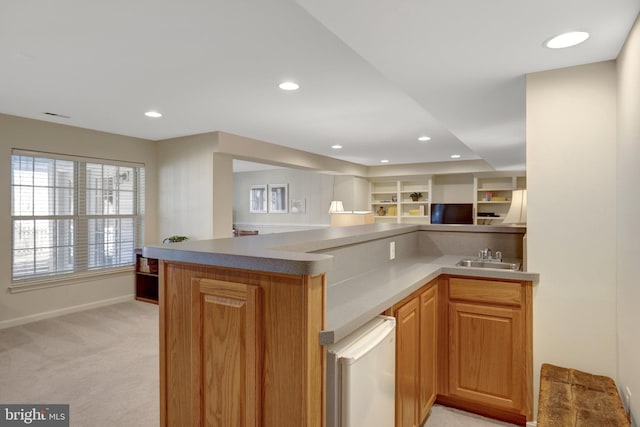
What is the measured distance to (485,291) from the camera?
2414 mm

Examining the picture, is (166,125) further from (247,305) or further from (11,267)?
(247,305)

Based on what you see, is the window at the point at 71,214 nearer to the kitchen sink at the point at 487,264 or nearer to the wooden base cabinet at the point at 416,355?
the wooden base cabinet at the point at 416,355

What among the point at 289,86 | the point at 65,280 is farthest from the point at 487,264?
the point at 65,280

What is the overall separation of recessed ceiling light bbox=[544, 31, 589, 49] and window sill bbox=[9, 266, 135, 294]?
563 centimetres

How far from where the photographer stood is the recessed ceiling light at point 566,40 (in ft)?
5.94

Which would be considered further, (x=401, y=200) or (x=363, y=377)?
(x=401, y=200)

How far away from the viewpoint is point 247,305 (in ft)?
4.34

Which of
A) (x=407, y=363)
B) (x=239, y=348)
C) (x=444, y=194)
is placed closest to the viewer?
(x=239, y=348)

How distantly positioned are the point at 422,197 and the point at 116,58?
788cm

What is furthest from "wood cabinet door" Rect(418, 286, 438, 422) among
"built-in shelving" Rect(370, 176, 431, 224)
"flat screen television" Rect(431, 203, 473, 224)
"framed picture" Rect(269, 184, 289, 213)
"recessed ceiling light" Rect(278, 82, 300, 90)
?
"framed picture" Rect(269, 184, 289, 213)

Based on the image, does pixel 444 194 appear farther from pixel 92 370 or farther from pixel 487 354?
pixel 92 370

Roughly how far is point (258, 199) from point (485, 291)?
335 inches

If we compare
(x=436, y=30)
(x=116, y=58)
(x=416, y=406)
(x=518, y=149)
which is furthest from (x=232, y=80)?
(x=518, y=149)

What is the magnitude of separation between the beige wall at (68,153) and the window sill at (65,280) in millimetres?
30
